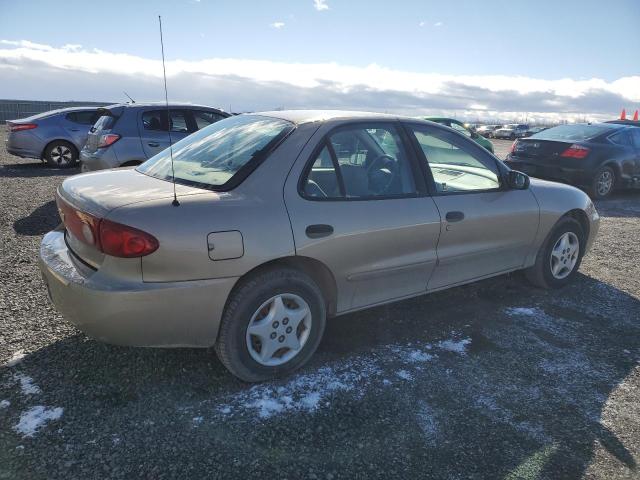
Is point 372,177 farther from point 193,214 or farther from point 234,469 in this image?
point 234,469

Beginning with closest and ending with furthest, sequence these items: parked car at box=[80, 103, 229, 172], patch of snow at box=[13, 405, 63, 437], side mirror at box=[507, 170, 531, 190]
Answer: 1. patch of snow at box=[13, 405, 63, 437]
2. side mirror at box=[507, 170, 531, 190]
3. parked car at box=[80, 103, 229, 172]

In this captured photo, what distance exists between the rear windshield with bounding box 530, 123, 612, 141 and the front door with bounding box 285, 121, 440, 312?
7.56 metres

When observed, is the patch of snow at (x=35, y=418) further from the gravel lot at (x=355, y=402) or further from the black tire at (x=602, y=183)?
the black tire at (x=602, y=183)

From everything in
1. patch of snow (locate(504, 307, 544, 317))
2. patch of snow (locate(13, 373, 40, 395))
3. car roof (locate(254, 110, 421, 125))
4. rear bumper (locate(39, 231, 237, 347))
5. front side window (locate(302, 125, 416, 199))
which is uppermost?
car roof (locate(254, 110, 421, 125))

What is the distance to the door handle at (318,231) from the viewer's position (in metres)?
2.94

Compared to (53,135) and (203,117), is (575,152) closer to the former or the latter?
(203,117)

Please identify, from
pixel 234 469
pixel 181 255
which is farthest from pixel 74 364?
pixel 234 469

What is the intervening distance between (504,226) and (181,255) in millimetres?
2645

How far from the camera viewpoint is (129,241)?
2.52 metres

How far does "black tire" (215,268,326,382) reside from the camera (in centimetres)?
279

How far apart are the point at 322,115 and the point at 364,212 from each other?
0.75 m

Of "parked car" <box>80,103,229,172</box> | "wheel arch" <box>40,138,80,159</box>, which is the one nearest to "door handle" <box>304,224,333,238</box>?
"parked car" <box>80,103,229,172</box>

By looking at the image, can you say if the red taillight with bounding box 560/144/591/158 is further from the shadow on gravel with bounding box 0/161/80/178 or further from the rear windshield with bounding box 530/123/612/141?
the shadow on gravel with bounding box 0/161/80/178

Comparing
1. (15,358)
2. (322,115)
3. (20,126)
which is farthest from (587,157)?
(20,126)
